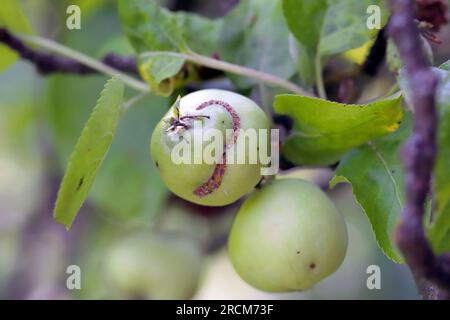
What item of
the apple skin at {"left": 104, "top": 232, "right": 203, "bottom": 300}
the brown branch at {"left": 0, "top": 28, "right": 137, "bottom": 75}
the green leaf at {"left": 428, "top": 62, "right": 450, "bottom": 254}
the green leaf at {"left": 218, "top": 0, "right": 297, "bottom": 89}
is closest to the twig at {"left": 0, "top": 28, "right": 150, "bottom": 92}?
the brown branch at {"left": 0, "top": 28, "right": 137, "bottom": 75}

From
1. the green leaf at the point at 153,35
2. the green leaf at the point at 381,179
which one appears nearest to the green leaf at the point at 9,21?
the green leaf at the point at 153,35

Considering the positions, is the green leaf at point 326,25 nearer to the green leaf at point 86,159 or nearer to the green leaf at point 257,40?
the green leaf at point 257,40

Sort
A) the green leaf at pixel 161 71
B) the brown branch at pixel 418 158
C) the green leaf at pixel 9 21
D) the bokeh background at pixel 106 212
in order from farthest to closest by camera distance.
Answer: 1. the bokeh background at pixel 106 212
2. the green leaf at pixel 9 21
3. the green leaf at pixel 161 71
4. the brown branch at pixel 418 158

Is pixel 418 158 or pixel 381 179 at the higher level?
pixel 418 158

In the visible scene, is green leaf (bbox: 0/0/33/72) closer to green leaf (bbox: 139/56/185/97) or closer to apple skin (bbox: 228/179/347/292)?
green leaf (bbox: 139/56/185/97)

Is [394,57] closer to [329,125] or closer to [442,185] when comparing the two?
[329,125]

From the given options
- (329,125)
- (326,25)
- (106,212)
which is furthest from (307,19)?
(106,212)

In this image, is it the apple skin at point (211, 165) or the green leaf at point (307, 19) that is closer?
the apple skin at point (211, 165)
